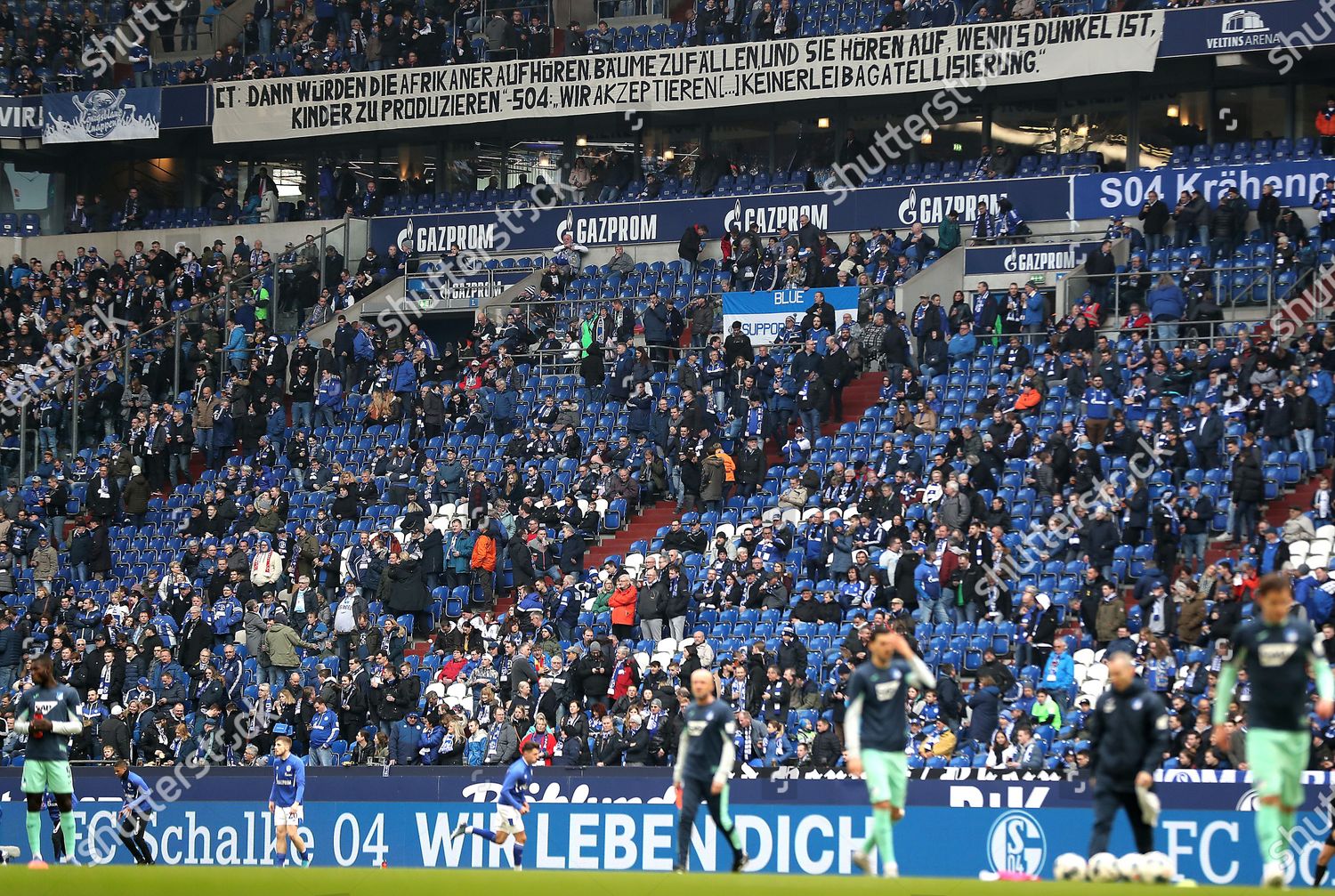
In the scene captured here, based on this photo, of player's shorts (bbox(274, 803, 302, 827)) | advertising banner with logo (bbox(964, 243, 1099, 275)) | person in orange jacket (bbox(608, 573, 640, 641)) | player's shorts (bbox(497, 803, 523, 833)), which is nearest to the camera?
player's shorts (bbox(497, 803, 523, 833))

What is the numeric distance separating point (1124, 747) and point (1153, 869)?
914mm

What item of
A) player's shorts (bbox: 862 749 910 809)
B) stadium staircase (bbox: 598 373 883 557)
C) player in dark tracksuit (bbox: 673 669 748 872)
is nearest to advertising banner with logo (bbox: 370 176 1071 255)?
stadium staircase (bbox: 598 373 883 557)

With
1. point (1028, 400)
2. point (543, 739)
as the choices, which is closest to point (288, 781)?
point (543, 739)

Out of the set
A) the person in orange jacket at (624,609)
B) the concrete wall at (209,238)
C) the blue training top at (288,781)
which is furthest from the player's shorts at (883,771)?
the concrete wall at (209,238)

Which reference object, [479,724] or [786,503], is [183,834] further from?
[786,503]

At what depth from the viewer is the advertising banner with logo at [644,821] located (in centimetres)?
2225

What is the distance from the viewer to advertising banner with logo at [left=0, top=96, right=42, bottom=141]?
47.0 metres

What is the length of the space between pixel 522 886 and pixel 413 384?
24.1 meters

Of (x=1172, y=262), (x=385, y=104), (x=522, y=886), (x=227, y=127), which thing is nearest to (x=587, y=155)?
(x=385, y=104)

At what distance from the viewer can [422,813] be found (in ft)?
85.9

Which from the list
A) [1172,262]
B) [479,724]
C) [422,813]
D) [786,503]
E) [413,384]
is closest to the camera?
[422,813]

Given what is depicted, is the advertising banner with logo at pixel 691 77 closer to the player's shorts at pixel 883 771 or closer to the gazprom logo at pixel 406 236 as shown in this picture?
the gazprom logo at pixel 406 236

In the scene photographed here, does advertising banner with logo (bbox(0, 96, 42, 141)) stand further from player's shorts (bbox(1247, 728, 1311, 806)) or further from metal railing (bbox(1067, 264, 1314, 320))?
player's shorts (bbox(1247, 728, 1311, 806))

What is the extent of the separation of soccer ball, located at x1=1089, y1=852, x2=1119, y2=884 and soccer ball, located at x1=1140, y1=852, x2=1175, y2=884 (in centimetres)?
25
